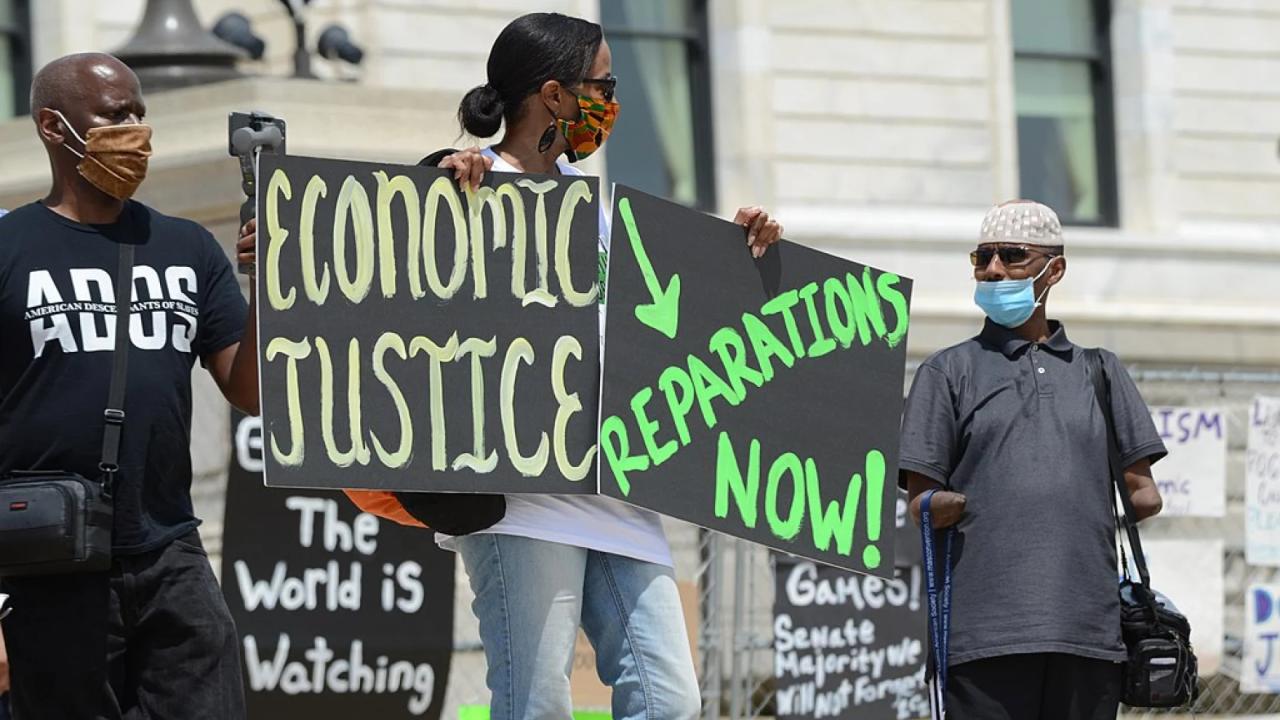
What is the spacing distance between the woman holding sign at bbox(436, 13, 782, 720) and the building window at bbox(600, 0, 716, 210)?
11.6 m

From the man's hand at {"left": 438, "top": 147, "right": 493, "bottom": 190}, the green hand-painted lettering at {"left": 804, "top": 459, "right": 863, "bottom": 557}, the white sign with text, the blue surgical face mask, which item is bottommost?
the white sign with text

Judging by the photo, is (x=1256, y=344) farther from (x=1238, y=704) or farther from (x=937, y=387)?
(x=937, y=387)

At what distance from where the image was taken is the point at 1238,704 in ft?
41.2

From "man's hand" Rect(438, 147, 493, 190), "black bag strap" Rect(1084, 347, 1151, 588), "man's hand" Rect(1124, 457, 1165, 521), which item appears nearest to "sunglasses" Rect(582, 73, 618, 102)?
"man's hand" Rect(438, 147, 493, 190)

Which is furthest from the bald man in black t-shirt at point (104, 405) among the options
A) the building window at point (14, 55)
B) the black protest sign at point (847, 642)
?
the building window at point (14, 55)

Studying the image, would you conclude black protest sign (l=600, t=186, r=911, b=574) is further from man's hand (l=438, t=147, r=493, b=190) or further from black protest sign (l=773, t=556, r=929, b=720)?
black protest sign (l=773, t=556, r=929, b=720)

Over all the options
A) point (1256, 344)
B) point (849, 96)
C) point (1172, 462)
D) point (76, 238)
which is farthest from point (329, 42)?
point (76, 238)

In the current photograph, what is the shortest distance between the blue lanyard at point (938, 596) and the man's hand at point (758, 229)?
112cm

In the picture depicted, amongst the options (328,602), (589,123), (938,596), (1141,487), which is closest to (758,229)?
(589,123)

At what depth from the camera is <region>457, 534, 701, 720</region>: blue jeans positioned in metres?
5.20

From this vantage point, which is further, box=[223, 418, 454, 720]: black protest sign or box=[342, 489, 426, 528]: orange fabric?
box=[223, 418, 454, 720]: black protest sign

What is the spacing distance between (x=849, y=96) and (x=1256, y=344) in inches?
126

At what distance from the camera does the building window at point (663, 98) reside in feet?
56.7

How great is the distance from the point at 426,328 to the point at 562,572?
55 cm
